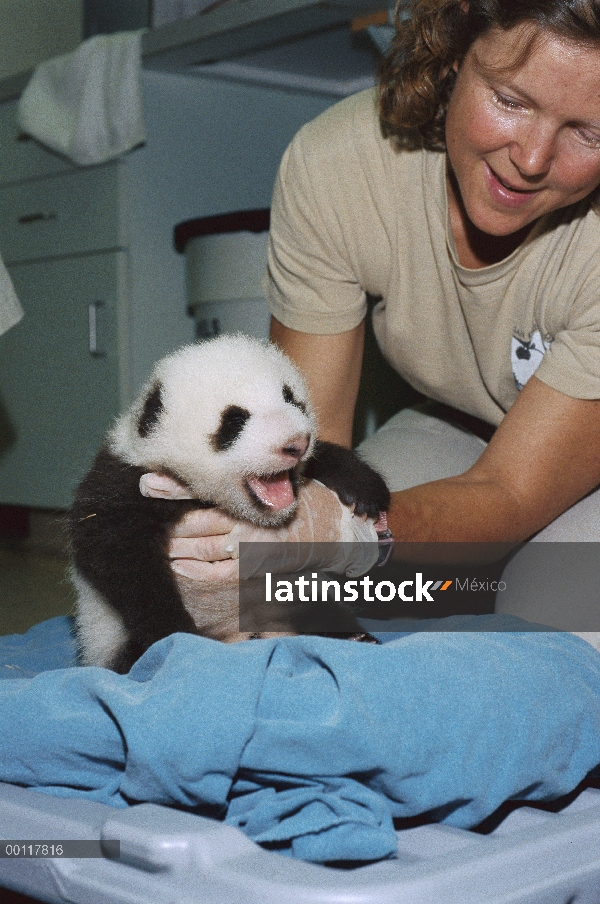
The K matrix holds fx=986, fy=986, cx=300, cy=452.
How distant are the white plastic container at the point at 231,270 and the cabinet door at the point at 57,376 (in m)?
0.31

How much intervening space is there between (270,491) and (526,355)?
588mm

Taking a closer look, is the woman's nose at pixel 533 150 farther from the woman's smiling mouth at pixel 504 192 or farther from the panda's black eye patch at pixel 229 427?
the panda's black eye patch at pixel 229 427

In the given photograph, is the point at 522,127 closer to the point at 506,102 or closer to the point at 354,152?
the point at 506,102

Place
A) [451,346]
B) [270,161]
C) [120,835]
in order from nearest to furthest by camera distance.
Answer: [120,835] < [451,346] < [270,161]

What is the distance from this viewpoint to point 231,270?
2471mm

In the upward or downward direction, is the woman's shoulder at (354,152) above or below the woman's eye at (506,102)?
below

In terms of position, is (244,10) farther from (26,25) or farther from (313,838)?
(313,838)

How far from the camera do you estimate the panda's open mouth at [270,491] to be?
3.60 feet

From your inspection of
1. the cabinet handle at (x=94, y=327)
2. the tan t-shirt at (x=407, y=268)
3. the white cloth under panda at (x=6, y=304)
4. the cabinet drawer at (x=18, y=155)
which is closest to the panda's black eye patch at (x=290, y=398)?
the tan t-shirt at (x=407, y=268)

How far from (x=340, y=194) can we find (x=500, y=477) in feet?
1.67

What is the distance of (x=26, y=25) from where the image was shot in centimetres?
397

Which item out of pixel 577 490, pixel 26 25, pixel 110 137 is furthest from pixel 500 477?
pixel 26 25

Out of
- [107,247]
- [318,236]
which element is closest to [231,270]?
[107,247]

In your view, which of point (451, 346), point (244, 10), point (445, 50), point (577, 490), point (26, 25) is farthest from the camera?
Answer: point (26, 25)
